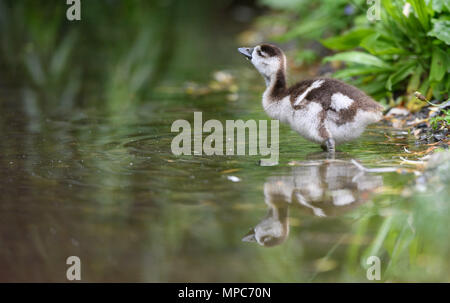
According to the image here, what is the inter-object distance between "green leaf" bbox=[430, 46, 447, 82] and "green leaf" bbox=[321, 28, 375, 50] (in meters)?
0.83

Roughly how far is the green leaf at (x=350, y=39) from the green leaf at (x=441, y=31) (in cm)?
109

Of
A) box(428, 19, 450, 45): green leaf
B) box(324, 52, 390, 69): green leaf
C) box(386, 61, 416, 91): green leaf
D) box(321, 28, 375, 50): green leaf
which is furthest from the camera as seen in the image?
box(321, 28, 375, 50): green leaf

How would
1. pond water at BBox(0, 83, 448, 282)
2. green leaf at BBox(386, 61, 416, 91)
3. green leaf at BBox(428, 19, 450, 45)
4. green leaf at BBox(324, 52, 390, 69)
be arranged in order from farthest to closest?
green leaf at BBox(324, 52, 390, 69) → green leaf at BBox(386, 61, 416, 91) → green leaf at BBox(428, 19, 450, 45) → pond water at BBox(0, 83, 448, 282)

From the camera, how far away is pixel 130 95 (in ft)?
26.7

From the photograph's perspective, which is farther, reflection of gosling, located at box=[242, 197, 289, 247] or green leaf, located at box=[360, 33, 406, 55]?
green leaf, located at box=[360, 33, 406, 55]

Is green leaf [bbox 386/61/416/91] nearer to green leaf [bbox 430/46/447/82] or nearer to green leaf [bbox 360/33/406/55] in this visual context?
green leaf [bbox 360/33/406/55]

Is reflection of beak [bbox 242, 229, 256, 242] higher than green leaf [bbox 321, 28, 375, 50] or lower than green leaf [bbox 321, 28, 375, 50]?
lower

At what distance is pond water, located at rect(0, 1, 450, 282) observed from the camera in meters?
2.90

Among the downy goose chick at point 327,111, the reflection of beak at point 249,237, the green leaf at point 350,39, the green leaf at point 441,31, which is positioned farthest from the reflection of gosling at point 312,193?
the green leaf at point 350,39

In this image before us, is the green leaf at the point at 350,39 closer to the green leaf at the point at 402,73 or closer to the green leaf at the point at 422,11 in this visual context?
the green leaf at the point at 402,73

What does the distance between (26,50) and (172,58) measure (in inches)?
96.7

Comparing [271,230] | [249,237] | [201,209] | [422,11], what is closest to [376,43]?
[422,11]

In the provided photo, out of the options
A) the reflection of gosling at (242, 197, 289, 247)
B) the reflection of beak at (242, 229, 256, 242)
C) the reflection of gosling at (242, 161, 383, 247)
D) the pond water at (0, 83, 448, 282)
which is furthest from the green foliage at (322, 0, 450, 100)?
the reflection of beak at (242, 229, 256, 242)

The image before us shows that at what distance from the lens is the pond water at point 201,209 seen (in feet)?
9.50
